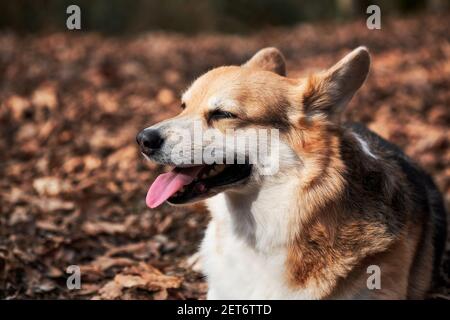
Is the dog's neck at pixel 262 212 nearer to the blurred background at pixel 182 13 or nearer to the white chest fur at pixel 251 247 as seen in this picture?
the white chest fur at pixel 251 247

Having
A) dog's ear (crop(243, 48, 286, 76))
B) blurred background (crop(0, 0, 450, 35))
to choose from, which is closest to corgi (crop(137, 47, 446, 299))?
dog's ear (crop(243, 48, 286, 76))

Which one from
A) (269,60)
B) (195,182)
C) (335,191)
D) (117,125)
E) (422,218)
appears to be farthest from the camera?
(117,125)

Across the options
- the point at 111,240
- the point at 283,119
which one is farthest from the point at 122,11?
the point at 283,119

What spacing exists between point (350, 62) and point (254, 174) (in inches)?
34.3

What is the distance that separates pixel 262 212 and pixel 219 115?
642 mm

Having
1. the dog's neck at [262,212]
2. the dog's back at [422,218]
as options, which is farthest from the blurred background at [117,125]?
the dog's neck at [262,212]

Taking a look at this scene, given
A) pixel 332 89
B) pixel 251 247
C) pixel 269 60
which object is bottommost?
pixel 251 247

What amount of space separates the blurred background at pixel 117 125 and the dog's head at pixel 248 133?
1038mm

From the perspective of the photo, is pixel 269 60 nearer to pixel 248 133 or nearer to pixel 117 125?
pixel 248 133

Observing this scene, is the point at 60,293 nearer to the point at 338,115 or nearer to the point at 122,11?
the point at 338,115

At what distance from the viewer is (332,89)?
3.77m

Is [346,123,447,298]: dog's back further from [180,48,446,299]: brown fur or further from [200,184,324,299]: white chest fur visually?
[200,184,324,299]: white chest fur

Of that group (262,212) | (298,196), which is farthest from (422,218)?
(262,212)

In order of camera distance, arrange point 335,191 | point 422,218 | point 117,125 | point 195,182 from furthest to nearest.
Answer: point 117,125, point 422,218, point 195,182, point 335,191
